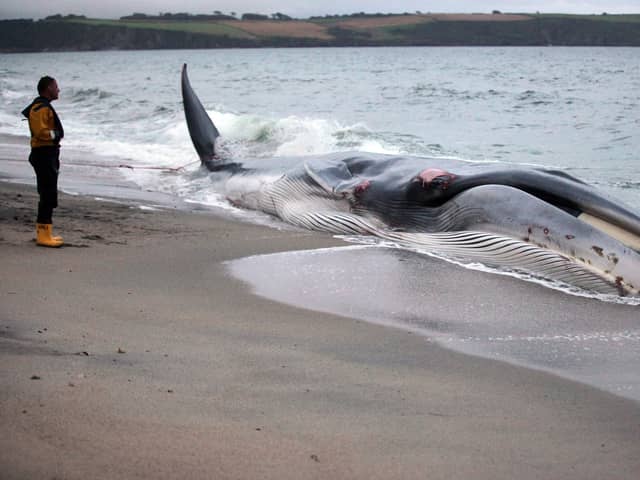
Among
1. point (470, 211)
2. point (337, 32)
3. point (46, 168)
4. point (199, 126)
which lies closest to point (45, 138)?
point (46, 168)

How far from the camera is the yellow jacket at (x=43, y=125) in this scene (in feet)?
24.1

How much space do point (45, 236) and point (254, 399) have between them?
155 inches

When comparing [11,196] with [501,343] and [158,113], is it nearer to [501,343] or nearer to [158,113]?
[501,343]

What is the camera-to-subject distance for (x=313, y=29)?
10762 cm

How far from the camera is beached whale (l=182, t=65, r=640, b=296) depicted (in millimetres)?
6203

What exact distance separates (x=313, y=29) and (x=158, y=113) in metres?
87.1

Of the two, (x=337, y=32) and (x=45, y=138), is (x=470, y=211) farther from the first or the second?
(x=337, y=32)

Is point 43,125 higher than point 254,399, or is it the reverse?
point 43,125

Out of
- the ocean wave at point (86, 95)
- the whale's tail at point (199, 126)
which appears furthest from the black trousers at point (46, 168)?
the ocean wave at point (86, 95)

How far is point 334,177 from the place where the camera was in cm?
883

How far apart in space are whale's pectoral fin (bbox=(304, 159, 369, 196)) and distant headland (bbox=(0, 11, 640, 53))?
95.8 m

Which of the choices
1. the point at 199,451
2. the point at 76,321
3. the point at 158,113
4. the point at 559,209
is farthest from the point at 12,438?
the point at 158,113

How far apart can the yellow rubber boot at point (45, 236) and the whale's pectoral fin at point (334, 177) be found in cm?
279

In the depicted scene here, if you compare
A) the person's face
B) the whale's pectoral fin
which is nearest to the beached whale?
the whale's pectoral fin
